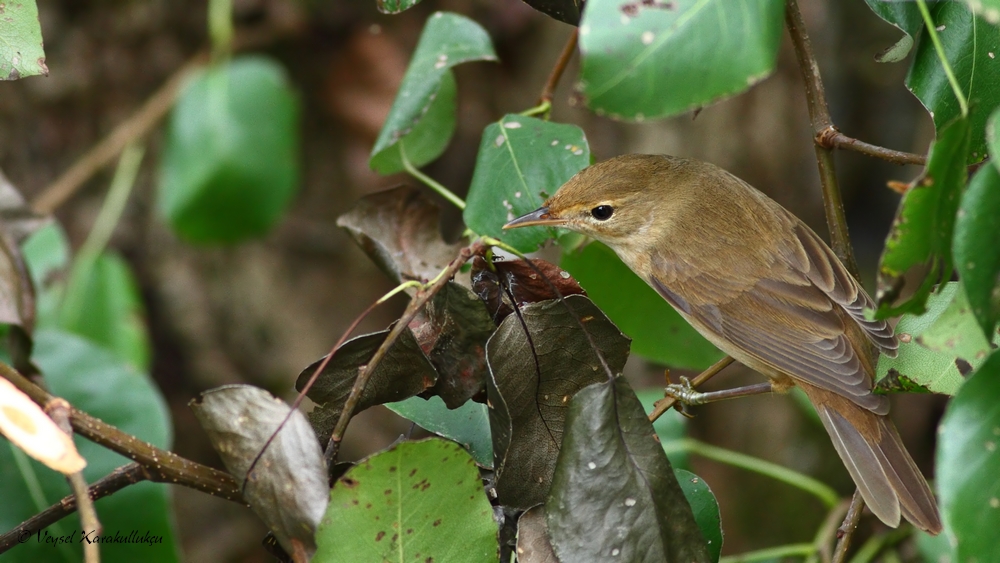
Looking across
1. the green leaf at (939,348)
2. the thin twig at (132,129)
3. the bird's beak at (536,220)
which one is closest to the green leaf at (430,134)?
the bird's beak at (536,220)

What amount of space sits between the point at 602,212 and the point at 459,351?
1021mm

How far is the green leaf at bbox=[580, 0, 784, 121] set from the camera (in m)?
1.28

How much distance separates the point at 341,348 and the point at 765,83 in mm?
3510

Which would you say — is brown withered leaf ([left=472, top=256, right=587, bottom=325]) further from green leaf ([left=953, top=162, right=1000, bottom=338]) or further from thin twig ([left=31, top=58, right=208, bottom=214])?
thin twig ([left=31, top=58, right=208, bottom=214])

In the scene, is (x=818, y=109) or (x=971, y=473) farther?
(x=818, y=109)

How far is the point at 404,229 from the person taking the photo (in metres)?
2.00

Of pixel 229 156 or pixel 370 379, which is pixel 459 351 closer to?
pixel 370 379

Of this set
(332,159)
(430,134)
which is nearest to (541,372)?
(430,134)

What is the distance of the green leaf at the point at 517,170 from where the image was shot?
74.0 inches

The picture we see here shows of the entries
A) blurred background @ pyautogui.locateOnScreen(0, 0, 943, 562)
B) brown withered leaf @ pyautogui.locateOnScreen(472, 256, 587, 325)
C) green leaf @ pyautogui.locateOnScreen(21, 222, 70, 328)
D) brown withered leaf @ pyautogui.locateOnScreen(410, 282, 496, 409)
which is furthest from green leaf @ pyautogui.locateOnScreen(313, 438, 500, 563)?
blurred background @ pyautogui.locateOnScreen(0, 0, 943, 562)

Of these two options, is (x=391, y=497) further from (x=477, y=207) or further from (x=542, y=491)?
(x=477, y=207)

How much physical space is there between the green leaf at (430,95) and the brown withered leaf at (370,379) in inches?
23.3

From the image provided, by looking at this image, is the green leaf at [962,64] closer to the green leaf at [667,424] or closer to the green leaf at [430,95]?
the green leaf at [430,95]

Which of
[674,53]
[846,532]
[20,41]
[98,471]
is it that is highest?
[20,41]
